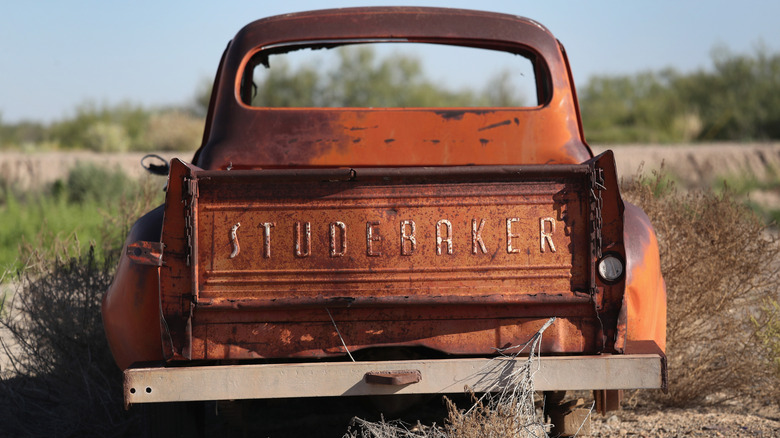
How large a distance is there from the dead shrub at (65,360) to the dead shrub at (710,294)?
119 inches

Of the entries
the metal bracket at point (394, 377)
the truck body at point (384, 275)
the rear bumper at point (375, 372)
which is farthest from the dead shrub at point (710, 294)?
the metal bracket at point (394, 377)

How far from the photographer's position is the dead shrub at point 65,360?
455 cm

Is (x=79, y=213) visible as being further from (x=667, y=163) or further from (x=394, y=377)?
(x=667, y=163)

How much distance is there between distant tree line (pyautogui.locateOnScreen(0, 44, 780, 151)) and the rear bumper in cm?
2366

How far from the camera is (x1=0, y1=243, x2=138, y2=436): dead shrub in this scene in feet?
14.9

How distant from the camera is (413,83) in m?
31.0

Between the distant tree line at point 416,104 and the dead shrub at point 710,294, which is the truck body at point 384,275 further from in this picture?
the distant tree line at point 416,104

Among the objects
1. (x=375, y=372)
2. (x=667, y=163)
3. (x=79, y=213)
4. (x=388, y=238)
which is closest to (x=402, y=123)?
(x=388, y=238)

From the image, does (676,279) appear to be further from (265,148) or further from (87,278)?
(87,278)

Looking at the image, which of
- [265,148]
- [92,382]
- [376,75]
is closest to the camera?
[265,148]

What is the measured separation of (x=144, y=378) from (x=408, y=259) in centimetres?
102

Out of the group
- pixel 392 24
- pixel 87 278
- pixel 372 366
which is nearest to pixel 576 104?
pixel 392 24

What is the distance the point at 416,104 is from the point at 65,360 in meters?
24.8

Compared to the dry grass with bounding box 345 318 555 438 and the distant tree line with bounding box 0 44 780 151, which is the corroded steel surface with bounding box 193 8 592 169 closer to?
the dry grass with bounding box 345 318 555 438
